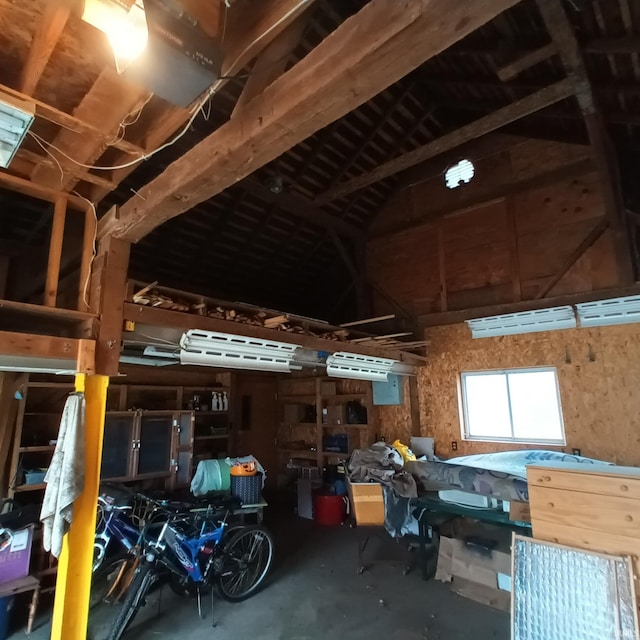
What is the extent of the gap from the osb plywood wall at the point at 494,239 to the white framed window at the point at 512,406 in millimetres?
1097

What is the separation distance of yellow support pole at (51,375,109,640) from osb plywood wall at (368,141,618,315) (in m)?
5.12

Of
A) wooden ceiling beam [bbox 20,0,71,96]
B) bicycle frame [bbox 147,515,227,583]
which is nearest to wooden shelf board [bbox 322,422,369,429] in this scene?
bicycle frame [bbox 147,515,227,583]

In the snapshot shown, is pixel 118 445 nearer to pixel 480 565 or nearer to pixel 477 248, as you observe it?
pixel 480 565

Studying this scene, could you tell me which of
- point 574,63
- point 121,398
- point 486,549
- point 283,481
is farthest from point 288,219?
point 486,549

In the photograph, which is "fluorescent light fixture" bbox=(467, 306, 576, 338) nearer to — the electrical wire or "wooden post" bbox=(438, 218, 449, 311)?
"wooden post" bbox=(438, 218, 449, 311)

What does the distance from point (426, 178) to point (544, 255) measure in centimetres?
241

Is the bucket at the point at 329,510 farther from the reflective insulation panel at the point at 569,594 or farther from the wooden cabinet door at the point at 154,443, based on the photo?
the reflective insulation panel at the point at 569,594

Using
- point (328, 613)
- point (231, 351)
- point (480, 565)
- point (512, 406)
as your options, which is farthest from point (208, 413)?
point (512, 406)

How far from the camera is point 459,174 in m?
6.52

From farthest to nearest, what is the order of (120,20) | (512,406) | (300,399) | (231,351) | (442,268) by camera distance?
(300,399) → (442,268) → (512,406) → (231,351) → (120,20)

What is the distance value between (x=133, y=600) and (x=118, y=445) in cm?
254

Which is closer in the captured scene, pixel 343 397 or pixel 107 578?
pixel 107 578

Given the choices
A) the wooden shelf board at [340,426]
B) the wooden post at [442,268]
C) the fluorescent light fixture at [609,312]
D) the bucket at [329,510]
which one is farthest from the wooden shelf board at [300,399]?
the fluorescent light fixture at [609,312]

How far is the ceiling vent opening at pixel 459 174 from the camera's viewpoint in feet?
21.1
